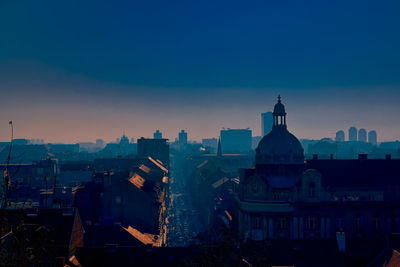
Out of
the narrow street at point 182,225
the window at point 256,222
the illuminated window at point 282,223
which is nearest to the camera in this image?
the window at point 256,222

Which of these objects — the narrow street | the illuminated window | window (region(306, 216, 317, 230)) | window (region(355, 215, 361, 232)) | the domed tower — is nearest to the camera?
the illuminated window

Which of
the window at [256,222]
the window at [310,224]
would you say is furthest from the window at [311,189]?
the window at [256,222]

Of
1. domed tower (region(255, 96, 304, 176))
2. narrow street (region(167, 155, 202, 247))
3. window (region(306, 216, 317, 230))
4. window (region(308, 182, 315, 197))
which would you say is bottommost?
narrow street (region(167, 155, 202, 247))

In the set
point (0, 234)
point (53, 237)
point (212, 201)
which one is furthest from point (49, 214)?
point (212, 201)

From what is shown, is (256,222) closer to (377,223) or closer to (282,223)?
(282,223)

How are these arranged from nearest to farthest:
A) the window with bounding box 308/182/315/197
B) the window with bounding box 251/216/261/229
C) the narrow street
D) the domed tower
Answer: the window with bounding box 251/216/261/229
the window with bounding box 308/182/315/197
the domed tower
the narrow street

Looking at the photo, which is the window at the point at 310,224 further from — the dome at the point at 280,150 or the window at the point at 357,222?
the dome at the point at 280,150

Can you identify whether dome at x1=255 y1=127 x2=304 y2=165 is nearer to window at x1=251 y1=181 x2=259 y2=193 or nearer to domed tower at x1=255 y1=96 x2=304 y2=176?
domed tower at x1=255 y1=96 x2=304 y2=176

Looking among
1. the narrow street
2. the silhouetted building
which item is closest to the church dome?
the silhouetted building
